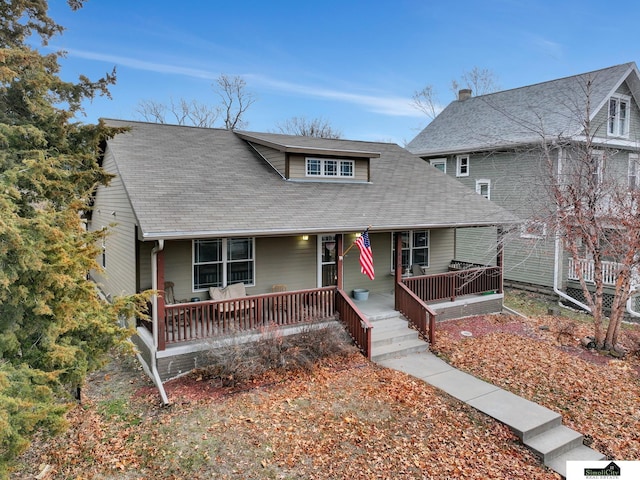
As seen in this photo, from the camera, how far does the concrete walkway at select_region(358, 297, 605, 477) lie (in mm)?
6438

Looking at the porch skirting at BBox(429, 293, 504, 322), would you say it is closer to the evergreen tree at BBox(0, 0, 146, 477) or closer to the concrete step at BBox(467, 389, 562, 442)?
the concrete step at BBox(467, 389, 562, 442)

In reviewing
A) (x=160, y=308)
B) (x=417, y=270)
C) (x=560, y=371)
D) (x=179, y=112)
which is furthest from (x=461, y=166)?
(x=179, y=112)

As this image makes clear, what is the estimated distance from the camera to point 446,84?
115 ft

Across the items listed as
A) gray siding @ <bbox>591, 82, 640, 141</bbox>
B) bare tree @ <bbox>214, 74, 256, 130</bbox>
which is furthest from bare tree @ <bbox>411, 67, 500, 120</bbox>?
gray siding @ <bbox>591, 82, 640, 141</bbox>

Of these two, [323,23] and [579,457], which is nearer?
[579,457]

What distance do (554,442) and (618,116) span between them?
1672 centimetres

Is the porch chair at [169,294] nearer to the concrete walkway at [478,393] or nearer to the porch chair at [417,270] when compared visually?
the concrete walkway at [478,393]

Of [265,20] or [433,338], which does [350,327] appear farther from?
[265,20]

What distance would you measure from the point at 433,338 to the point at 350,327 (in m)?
2.24

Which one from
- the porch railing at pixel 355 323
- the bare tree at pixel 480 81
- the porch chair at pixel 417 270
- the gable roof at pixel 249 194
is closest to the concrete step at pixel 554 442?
the porch railing at pixel 355 323

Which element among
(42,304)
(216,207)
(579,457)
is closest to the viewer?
(42,304)

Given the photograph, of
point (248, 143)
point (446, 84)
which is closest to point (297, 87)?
point (446, 84)

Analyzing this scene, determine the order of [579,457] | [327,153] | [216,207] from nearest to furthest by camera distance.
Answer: [579,457]
[216,207]
[327,153]

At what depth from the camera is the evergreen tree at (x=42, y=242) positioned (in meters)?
4.77
